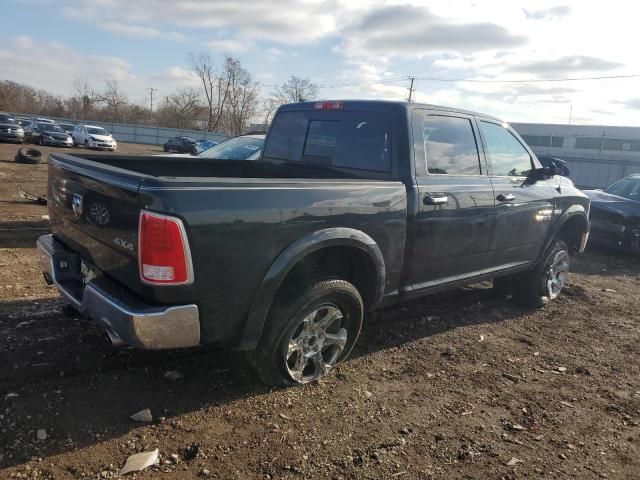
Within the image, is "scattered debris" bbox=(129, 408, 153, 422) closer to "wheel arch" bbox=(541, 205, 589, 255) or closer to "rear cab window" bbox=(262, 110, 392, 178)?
"rear cab window" bbox=(262, 110, 392, 178)

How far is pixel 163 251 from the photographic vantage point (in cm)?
256

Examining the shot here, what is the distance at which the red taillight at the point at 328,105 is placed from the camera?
172 inches

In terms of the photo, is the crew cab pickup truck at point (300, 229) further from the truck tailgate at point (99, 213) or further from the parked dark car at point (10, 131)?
the parked dark car at point (10, 131)

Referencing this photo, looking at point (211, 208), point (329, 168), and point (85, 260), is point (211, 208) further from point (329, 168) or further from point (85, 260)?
point (329, 168)

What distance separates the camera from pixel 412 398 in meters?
3.56

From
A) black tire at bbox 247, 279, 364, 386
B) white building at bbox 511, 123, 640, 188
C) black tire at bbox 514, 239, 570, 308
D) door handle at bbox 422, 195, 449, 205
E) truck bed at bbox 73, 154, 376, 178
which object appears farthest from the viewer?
white building at bbox 511, 123, 640, 188

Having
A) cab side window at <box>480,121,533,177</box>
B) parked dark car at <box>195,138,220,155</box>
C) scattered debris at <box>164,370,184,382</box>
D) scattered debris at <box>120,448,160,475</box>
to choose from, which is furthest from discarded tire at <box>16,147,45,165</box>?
scattered debris at <box>120,448,160,475</box>

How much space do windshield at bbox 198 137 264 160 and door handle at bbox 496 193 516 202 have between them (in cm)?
476

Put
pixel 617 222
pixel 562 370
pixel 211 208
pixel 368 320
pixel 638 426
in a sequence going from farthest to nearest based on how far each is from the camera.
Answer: pixel 617 222 → pixel 368 320 → pixel 562 370 → pixel 638 426 → pixel 211 208

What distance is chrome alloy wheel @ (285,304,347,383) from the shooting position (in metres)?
3.41

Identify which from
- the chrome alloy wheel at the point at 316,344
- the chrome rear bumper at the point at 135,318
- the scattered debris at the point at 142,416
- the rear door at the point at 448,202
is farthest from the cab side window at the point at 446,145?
the scattered debris at the point at 142,416

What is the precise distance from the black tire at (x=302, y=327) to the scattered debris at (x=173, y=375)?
0.62 metres

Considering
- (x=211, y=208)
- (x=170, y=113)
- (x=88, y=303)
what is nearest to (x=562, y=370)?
(x=211, y=208)

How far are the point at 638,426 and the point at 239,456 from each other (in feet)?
8.99
